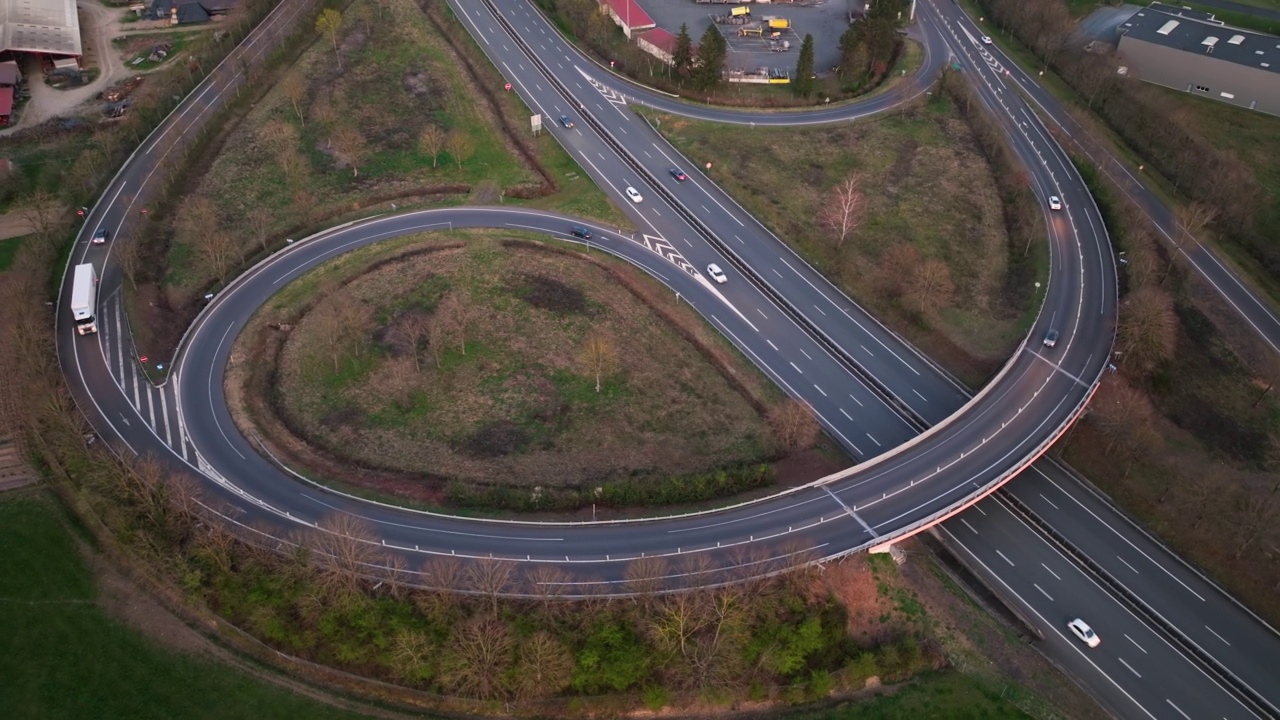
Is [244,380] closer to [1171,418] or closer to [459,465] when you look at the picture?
[459,465]

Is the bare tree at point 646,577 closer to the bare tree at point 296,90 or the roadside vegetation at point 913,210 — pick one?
the roadside vegetation at point 913,210

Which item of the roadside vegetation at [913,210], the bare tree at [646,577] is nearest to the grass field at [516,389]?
the bare tree at [646,577]

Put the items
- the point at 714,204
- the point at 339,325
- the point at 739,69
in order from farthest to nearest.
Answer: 1. the point at 739,69
2. the point at 714,204
3. the point at 339,325

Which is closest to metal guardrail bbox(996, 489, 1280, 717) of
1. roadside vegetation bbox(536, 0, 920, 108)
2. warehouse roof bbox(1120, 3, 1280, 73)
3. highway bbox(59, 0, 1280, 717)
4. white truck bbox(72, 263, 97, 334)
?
highway bbox(59, 0, 1280, 717)

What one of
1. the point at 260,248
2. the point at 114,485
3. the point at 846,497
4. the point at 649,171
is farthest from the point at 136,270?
the point at 846,497

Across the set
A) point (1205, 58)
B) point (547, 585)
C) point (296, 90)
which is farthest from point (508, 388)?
point (1205, 58)

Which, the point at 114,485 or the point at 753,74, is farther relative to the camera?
the point at 753,74

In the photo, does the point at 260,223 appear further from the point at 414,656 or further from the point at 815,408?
the point at 815,408
